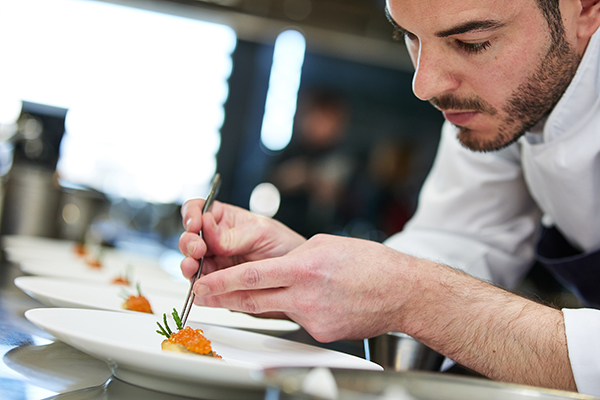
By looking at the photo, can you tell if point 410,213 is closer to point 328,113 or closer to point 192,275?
point 328,113

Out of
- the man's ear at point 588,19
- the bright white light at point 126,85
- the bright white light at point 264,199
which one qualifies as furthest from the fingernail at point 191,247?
the bright white light at point 126,85

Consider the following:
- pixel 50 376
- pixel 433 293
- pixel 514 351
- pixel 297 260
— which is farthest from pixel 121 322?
pixel 514 351

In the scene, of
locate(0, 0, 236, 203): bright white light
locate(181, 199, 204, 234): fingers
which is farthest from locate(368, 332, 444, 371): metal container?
locate(0, 0, 236, 203): bright white light

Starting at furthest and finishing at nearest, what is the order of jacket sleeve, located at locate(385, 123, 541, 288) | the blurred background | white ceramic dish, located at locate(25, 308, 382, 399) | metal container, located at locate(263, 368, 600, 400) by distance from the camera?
1. the blurred background
2. jacket sleeve, located at locate(385, 123, 541, 288)
3. white ceramic dish, located at locate(25, 308, 382, 399)
4. metal container, located at locate(263, 368, 600, 400)

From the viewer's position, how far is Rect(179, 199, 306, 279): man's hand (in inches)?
39.1

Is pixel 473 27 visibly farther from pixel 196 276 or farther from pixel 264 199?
pixel 264 199

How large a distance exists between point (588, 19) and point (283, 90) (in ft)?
18.3

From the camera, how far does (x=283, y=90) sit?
6.53m

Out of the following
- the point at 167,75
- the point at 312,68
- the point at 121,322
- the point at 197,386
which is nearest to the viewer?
the point at 197,386

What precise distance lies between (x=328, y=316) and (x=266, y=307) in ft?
0.32

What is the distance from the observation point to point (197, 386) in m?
0.60

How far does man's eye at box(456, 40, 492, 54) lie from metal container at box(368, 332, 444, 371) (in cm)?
56

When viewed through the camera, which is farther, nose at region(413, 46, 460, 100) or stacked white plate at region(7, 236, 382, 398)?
nose at region(413, 46, 460, 100)

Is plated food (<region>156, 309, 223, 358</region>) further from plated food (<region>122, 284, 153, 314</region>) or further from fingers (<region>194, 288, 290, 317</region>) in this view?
plated food (<region>122, 284, 153, 314</region>)
